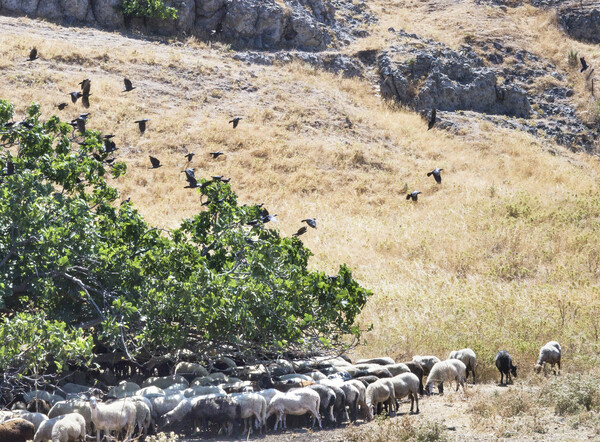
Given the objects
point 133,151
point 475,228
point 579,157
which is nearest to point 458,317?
point 475,228

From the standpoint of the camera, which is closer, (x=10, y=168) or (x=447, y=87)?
(x=10, y=168)

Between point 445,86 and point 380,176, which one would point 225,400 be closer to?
point 380,176

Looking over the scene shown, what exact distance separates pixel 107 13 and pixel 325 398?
154ft

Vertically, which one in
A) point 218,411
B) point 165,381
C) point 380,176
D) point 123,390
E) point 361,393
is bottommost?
point 165,381

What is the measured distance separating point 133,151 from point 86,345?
97.7 feet

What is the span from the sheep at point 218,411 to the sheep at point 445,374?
4.62m

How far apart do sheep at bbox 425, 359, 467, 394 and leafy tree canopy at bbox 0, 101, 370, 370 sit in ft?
6.42

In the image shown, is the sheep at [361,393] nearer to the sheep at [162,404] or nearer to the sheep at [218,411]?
the sheep at [218,411]

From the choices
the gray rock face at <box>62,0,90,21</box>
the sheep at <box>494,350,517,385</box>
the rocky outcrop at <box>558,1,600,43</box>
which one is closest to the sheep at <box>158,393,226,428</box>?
the sheep at <box>494,350,517,385</box>

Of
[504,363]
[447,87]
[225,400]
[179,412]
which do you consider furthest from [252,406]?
[447,87]

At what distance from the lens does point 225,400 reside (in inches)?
498

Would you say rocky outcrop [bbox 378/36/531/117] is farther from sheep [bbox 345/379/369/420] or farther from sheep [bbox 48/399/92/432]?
sheep [bbox 48/399/92/432]

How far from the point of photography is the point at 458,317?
2009 centimetres

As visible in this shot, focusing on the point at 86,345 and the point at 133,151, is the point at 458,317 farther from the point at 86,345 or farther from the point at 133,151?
the point at 133,151
